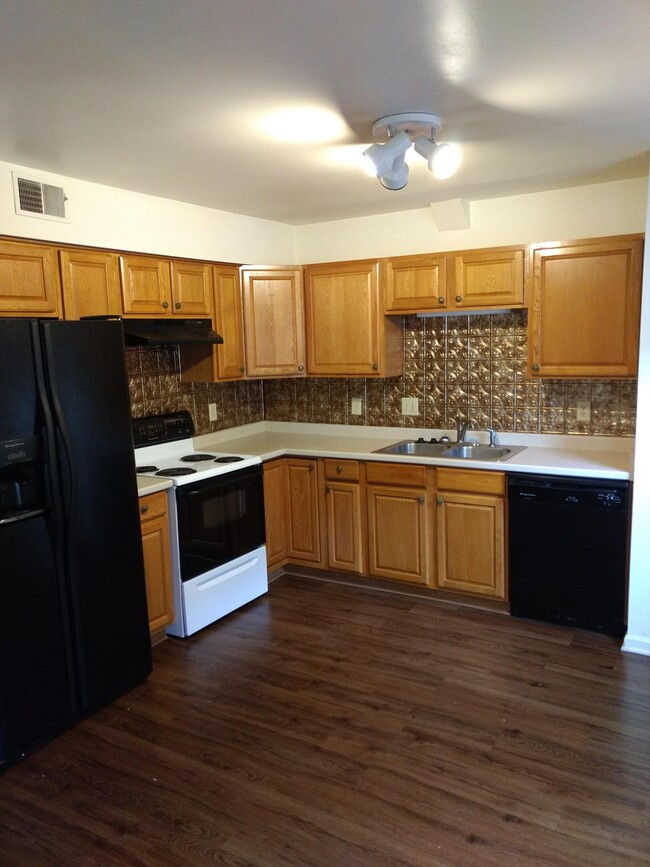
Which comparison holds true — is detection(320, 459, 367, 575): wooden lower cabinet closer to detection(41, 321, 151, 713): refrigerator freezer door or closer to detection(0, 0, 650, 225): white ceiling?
detection(41, 321, 151, 713): refrigerator freezer door

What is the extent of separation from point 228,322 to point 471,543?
199 cm

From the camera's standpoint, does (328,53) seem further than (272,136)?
No

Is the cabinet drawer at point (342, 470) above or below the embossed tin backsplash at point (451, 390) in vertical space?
below

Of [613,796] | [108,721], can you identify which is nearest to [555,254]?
[613,796]

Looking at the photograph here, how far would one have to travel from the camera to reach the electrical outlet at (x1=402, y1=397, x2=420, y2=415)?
433cm

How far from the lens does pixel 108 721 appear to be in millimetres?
2744


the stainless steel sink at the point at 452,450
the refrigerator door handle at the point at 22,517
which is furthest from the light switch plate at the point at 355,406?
the refrigerator door handle at the point at 22,517

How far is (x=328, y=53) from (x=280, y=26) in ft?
0.71

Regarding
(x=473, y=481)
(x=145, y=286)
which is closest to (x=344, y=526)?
(x=473, y=481)

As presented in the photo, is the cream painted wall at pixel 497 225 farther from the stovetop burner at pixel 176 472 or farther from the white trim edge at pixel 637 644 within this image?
the white trim edge at pixel 637 644

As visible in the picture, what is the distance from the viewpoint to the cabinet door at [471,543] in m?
3.56

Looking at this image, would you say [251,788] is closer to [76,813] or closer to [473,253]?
[76,813]

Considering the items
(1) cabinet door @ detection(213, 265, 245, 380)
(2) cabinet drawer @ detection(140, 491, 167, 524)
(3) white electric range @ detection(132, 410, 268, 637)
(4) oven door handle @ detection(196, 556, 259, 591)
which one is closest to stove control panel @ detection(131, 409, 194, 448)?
(3) white electric range @ detection(132, 410, 268, 637)

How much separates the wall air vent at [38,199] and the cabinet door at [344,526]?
2151mm
